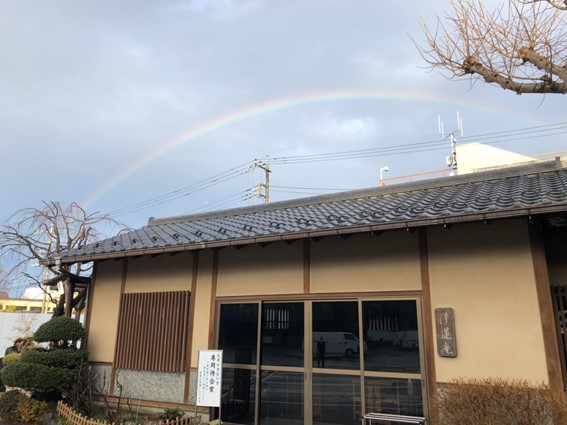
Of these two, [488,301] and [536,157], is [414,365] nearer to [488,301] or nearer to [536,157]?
[488,301]

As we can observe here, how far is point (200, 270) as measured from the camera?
784cm

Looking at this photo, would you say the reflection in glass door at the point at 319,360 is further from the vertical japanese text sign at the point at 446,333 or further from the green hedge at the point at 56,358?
the green hedge at the point at 56,358

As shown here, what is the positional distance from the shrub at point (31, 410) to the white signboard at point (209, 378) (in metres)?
3.27

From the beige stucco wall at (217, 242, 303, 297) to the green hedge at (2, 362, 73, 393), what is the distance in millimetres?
3283

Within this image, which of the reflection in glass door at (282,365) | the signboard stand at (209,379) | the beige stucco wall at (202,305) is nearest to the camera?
the signboard stand at (209,379)

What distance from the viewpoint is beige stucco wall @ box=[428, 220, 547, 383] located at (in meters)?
5.11

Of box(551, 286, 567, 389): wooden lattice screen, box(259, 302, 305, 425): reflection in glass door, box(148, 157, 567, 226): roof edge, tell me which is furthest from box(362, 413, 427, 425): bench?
box(148, 157, 567, 226): roof edge

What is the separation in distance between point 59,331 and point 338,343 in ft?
17.8

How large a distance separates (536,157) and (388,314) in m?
19.5

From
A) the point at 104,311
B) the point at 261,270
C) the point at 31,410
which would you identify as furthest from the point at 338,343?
the point at 31,410

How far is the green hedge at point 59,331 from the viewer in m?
7.93

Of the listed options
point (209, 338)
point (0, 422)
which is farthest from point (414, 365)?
point (0, 422)

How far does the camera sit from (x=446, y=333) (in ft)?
18.2

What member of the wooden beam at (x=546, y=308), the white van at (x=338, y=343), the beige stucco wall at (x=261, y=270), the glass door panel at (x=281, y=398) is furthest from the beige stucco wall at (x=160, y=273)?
the wooden beam at (x=546, y=308)
